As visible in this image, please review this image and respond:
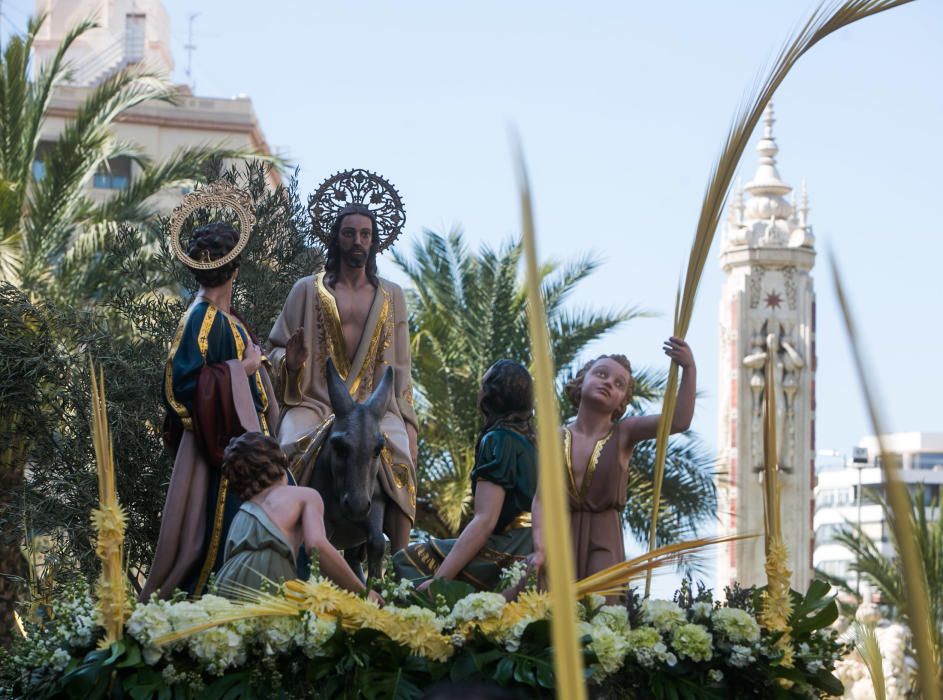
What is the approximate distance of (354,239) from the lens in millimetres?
9484

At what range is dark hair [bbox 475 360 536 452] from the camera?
838 cm

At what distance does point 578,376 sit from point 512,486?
70 centimetres

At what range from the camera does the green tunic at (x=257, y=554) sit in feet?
24.0

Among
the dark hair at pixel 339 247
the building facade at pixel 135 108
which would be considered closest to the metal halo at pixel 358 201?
the dark hair at pixel 339 247

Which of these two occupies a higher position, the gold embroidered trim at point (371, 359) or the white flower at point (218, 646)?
the gold embroidered trim at point (371, 359)

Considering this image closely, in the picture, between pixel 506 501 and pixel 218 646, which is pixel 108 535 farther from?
pixel 506 501

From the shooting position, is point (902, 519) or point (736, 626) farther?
point (736, 626)

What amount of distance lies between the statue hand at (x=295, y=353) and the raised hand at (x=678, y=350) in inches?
90.1

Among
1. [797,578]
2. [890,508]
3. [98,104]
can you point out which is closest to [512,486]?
[890,508]

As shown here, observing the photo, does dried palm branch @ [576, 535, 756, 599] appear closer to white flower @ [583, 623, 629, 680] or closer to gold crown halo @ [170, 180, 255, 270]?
white flower @ [583, 623, 629, 680]

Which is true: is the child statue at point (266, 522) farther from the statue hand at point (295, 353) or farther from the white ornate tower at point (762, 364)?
the white ornate tower at point (762, 364)

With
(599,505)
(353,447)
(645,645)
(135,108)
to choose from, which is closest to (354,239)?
(353,447)

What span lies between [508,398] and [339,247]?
5.36 feet

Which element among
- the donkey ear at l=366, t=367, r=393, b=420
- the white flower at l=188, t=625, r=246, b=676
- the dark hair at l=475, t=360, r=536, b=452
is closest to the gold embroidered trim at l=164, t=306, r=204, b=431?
→ the donkey ear at l=366, t=367, r=393, b=420
